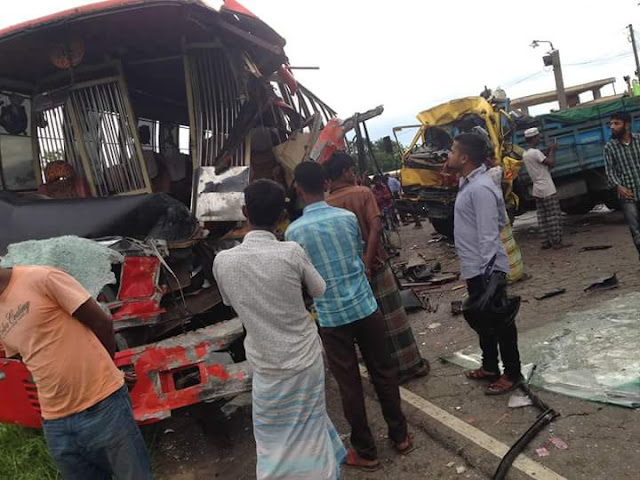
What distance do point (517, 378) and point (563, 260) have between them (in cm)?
399

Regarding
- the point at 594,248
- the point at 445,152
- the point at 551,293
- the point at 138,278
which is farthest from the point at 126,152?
the point at 594,248

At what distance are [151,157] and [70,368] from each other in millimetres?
3701

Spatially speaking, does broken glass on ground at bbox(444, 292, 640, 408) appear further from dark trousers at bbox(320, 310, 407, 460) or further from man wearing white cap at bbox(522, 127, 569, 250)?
man wearing white cap at bbox(522, 127, 569, 250)

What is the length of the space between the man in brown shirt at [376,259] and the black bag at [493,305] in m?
0.62

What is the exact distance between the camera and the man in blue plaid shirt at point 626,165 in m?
5.00

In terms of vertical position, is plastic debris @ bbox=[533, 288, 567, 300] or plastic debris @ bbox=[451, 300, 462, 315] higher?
plastic debris @ bbox=[451, 300, 462, 315]

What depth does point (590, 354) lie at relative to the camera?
3477 millimetres

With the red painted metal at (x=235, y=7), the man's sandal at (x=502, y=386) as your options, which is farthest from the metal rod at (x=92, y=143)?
the man's sandal at (x=502, y=386)

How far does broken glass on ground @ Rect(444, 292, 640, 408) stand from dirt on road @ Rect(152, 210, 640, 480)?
123 mm

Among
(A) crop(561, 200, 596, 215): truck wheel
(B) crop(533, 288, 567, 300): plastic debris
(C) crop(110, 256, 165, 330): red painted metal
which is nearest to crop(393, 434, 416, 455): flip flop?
(C) crop(110, 256, 165, 330): red painted metal

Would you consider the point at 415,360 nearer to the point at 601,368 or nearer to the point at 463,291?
the point at 601,368

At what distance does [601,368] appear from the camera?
3246mm

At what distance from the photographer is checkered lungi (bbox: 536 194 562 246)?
7.30 meters

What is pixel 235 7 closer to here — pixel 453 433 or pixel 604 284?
pixel 453 433
